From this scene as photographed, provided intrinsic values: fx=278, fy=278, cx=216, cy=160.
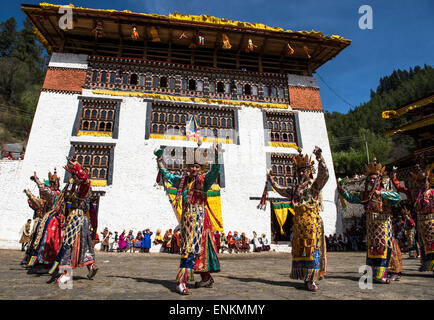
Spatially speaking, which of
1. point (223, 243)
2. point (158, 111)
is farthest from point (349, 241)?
point (158, 111)

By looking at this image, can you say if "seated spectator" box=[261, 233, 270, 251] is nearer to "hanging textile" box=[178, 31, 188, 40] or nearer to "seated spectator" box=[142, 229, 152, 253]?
"seated spectator" box=[142, 229, 152, 253]

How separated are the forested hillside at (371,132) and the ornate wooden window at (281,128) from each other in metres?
18.2

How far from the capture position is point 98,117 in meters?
16.9

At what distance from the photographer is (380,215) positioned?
17.0 ft

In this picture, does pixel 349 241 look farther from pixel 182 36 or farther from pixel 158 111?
pixel 182 36

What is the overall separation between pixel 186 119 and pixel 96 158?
5.89 metres

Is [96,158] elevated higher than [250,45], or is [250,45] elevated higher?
[250,45]

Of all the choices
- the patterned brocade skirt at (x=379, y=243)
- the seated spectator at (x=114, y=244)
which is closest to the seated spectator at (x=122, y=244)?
the seated spectator at (x=114, y=244)

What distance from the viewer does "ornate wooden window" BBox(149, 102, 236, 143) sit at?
57.4 ft

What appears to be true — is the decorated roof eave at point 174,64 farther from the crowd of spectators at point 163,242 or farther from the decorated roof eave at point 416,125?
the crowd of spectators at point 163,242

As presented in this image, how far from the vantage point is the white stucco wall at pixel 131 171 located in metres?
14.9

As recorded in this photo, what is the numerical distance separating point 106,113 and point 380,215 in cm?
1586
